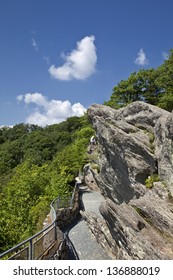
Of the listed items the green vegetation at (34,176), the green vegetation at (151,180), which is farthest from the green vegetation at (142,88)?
the green vegetation at (151,180)

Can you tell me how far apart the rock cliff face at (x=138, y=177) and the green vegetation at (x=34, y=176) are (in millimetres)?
5391

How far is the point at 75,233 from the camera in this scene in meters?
19.6

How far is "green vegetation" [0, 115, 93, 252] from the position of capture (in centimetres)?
1720

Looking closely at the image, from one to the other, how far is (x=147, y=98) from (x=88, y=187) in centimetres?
1474

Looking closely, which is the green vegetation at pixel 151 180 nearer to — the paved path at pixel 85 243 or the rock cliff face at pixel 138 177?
the rock cliff face at pixel 138 177

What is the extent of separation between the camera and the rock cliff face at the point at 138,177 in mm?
11289

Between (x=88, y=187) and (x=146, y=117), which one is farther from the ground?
(x=146, y=117)

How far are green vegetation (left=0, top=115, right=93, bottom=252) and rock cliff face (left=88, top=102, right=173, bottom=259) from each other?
212 inches

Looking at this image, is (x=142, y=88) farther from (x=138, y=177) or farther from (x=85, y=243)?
(x=85, y=243)

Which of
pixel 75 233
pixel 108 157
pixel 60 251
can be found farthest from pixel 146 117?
pixel 60 251

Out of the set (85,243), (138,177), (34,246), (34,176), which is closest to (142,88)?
(34,176)

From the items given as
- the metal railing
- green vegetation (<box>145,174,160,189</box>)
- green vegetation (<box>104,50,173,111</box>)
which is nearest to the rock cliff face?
green vegetation (<box>145,174,160,189</box>)

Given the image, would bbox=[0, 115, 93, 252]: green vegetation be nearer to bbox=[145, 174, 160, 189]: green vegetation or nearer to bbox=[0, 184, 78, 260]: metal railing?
bbox=[0, 184, 78, 260]: metal railing
